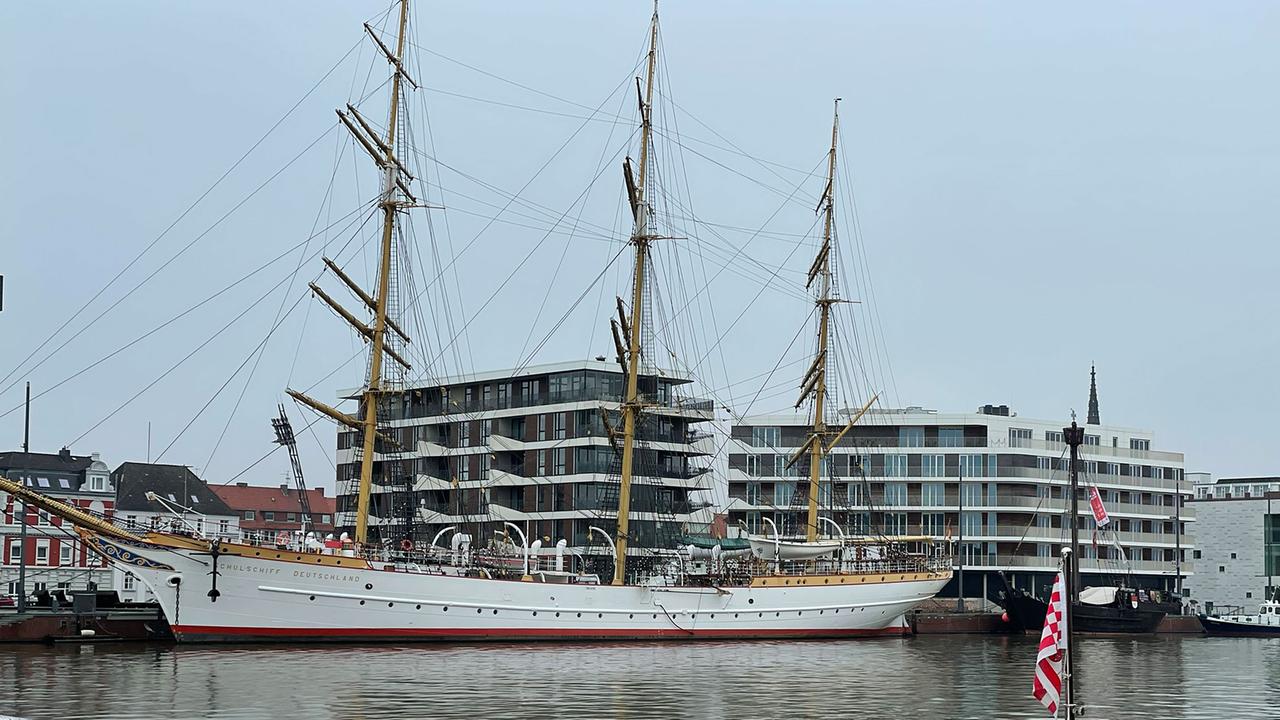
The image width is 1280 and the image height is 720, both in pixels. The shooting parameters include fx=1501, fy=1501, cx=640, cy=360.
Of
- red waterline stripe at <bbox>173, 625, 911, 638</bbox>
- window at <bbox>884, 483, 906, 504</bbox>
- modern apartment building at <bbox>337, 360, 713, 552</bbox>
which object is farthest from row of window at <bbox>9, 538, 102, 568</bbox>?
red waterline stripe at <bbox>173, 625, 911, 638</bbox>

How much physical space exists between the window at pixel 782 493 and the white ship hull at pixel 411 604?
146 feet

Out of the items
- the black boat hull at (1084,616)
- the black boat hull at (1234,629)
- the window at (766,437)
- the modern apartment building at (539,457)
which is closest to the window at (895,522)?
the window at (766,437)

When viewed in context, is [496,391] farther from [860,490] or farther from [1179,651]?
[1179,651]

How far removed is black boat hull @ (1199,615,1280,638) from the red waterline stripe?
32.9 metres

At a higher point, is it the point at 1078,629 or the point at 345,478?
the point at 345,478

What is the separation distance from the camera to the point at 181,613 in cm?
5403

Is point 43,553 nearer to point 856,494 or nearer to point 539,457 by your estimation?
point 539,457

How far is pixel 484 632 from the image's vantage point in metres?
59.1

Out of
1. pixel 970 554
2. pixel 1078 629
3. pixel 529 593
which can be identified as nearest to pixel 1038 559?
pixel 970 554

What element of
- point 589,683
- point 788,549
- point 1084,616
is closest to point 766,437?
point 1084,616

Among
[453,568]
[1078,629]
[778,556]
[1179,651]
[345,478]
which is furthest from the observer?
[345,478]

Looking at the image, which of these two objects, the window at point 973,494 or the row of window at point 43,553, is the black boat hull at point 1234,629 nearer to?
the window at point 973,494

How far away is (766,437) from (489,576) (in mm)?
58307

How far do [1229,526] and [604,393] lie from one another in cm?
6654
